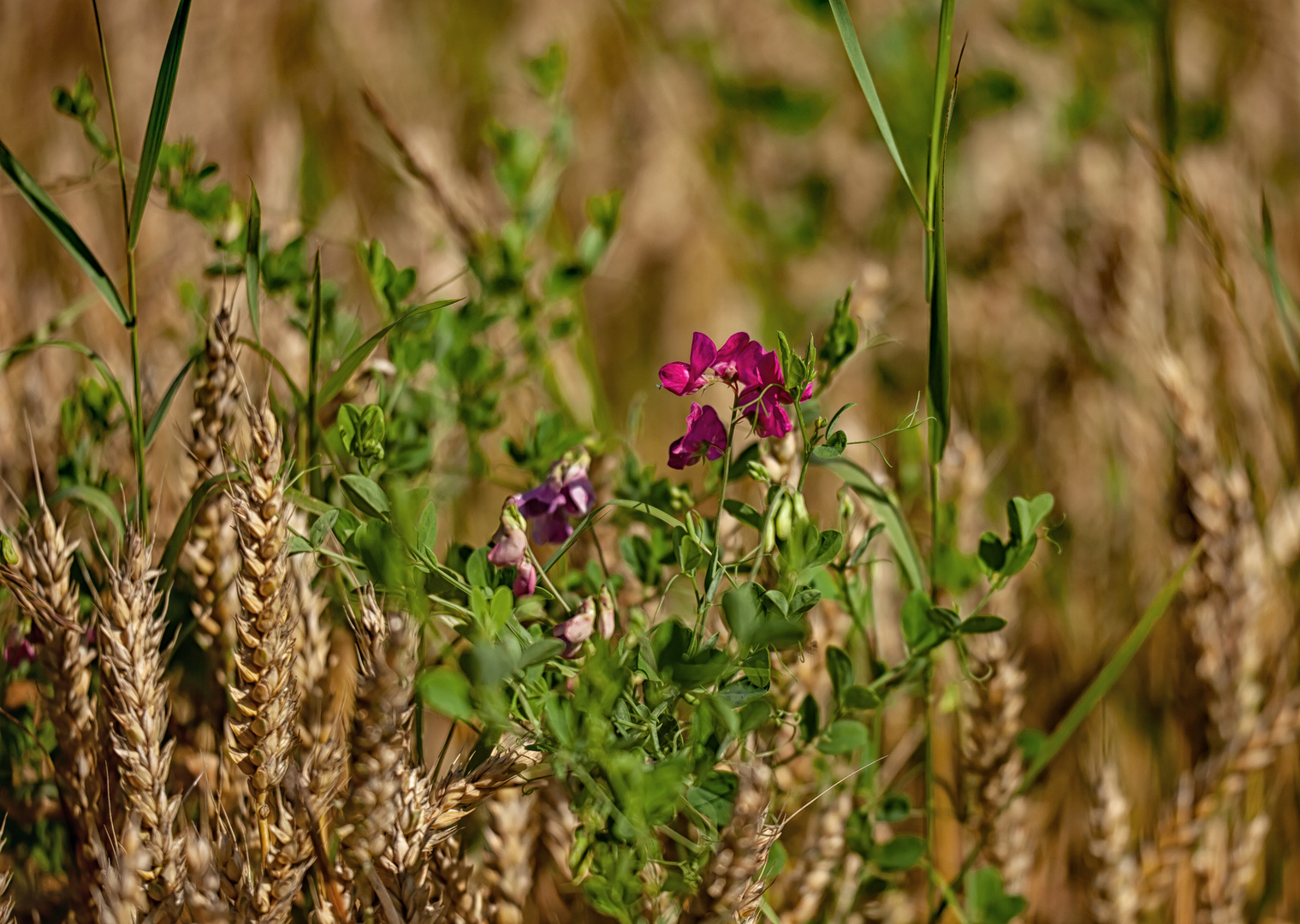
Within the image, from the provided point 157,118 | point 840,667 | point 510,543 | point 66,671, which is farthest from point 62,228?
point 840,667

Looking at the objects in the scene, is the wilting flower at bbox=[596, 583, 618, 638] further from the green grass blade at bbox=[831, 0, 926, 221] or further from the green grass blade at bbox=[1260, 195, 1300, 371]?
the green grass blade at bbox=[1260, 195, 1300, 371]

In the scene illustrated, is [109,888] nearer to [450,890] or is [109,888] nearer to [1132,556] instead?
[450,890]

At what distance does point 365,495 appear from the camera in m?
0.56

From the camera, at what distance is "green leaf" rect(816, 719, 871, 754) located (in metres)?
0.68

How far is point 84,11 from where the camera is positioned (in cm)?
210

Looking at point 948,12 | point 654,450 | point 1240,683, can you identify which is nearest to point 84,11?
point 654,450

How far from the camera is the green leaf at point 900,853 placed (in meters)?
0.73

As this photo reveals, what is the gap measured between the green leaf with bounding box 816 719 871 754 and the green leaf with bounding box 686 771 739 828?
0.12 m

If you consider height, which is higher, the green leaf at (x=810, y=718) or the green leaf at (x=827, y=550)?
the green leaf at (x=827, y=550)

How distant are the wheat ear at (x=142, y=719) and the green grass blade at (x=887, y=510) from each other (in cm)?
43

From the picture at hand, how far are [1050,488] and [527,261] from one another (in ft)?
2.72

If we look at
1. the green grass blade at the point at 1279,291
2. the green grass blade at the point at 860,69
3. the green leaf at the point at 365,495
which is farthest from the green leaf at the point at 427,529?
the green grass blade at the point at 1279,291

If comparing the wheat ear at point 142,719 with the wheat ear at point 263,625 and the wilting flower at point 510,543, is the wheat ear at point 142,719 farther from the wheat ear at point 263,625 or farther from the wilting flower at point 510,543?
the wilting flower at point 510,543

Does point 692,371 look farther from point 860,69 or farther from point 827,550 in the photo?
point 860,69
